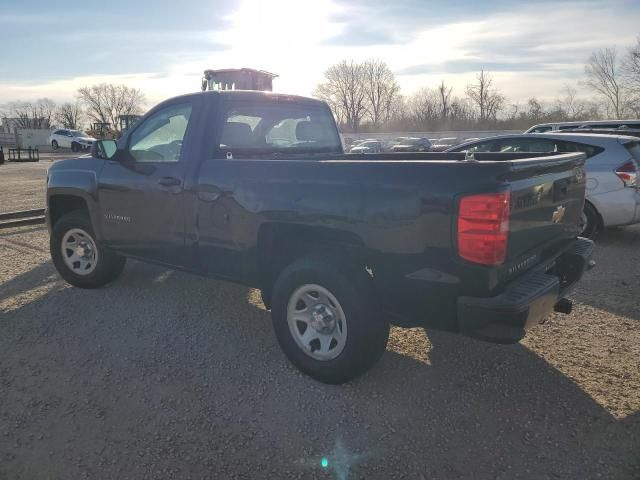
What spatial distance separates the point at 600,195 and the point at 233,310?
211 inches

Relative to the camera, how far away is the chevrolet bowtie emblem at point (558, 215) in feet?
10.4

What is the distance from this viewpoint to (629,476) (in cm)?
235

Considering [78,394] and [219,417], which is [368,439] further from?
[78,394]

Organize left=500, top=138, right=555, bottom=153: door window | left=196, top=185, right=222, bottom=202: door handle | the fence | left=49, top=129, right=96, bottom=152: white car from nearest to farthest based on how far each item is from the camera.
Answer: left=196, top=185, right=222, bottom=202: door handle, left=500, top=138, right=555, bottom=153: door window, left=49, top=129, right=96, bottom=152: white car, the fence

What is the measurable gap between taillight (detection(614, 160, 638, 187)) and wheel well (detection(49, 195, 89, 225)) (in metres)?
6.70

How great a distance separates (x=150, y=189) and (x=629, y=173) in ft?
20.0

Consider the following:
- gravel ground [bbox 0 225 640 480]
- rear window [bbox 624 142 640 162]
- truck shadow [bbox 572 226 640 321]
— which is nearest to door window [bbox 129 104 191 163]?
gravel ground [bbox 0 225 640 480]

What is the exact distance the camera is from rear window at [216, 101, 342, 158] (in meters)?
4.01

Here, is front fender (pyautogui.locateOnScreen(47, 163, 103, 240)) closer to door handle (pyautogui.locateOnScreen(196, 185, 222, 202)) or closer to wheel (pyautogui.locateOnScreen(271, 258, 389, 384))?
door handle (pyautogui.locateOnScreen(196, 185, 222, 202))

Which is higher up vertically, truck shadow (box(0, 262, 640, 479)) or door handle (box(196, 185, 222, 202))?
door handle (box(196, 185, 222, 202))

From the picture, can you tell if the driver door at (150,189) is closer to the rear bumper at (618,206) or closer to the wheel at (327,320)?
the wheel at (327,320)

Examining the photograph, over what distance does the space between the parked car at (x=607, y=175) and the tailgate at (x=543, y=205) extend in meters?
3.15

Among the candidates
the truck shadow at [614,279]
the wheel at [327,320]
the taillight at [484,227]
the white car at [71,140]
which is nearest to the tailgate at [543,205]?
the taillight at [484,227]

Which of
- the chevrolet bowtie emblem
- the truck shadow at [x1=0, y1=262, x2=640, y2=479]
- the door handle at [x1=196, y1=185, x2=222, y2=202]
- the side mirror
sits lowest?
the truck shadow at [x1=0, y1=262, x2=640, y2=479]
